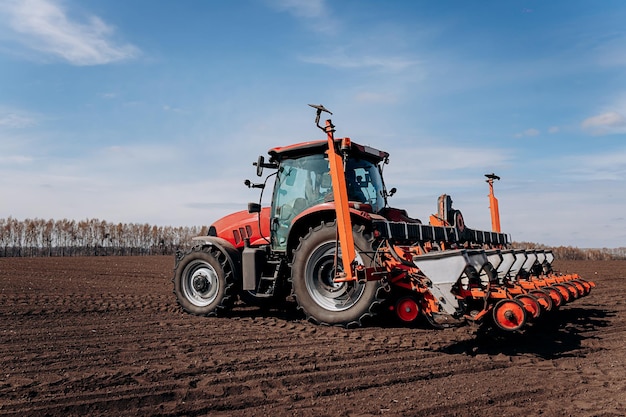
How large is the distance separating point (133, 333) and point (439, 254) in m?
4.01

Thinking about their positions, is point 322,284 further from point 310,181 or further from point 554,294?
point 554,294

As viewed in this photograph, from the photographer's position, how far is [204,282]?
8.69 metres

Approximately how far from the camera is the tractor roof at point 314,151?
793 centimetres

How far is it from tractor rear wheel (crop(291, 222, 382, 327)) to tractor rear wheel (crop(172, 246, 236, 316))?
61.8 inches

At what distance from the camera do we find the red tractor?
5.71m

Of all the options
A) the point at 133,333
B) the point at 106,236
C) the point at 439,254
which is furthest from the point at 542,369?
the point at 106,236

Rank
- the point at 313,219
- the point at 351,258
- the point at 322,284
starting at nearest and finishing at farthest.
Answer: the point at 351,258, the point at 322,284, the point at 313,219

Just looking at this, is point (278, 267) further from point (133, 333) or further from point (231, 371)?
point (231, 371)

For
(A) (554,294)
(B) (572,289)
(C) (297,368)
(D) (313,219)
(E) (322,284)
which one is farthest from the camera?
(B) (572,289)

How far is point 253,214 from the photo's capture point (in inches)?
359

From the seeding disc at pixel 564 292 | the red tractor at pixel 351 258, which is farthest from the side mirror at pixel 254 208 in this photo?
the seeding disc at pixel 564 292

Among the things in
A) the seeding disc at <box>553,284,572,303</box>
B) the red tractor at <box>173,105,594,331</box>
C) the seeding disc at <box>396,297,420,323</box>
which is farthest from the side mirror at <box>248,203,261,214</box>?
the seeding disc at <box>553,284,572,303</box>

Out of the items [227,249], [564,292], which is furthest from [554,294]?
[227,249]

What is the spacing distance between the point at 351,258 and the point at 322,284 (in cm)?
109
